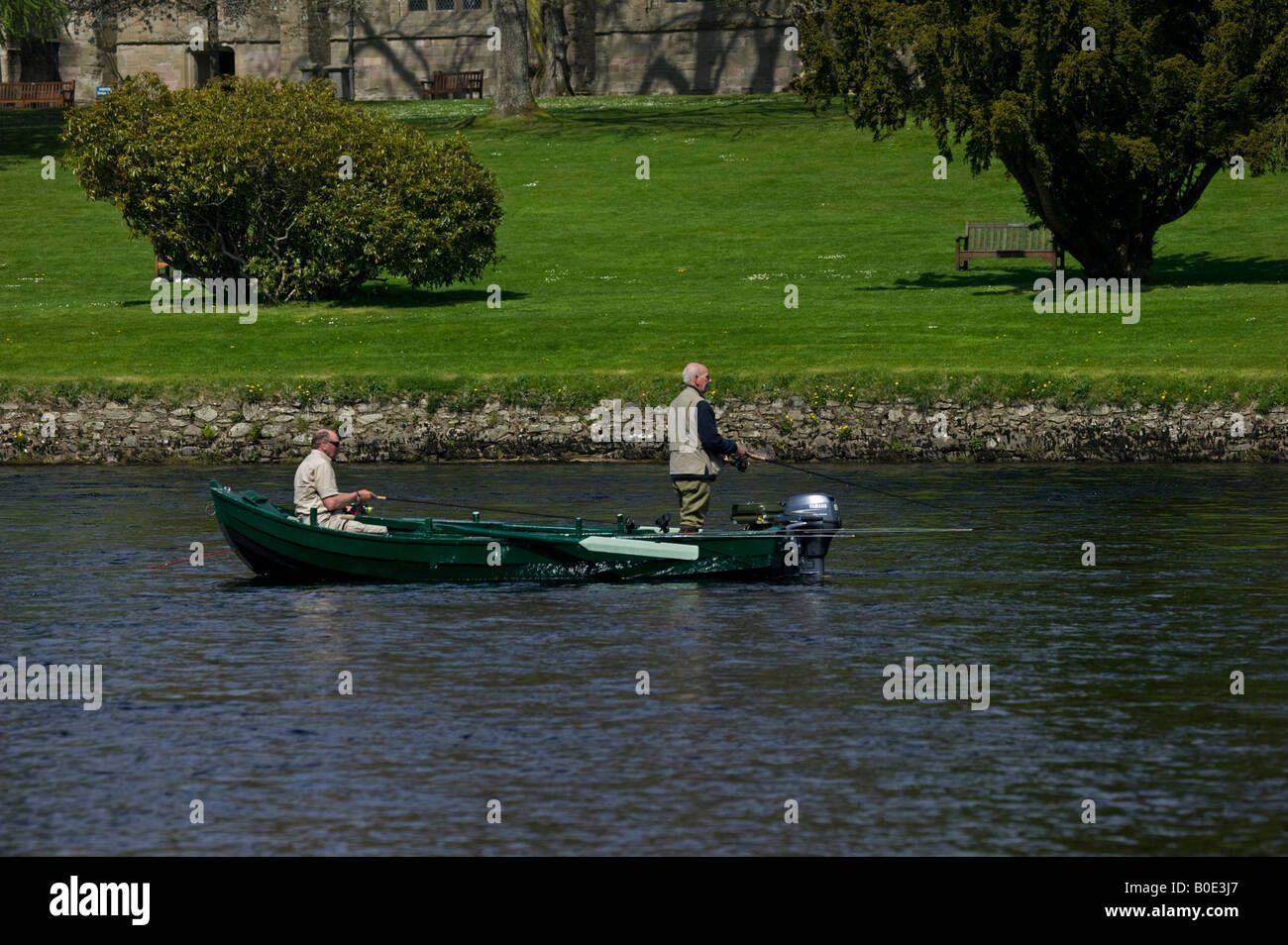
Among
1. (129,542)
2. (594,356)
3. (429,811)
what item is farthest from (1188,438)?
(429,811)

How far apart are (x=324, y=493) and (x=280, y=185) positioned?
83.0 feet

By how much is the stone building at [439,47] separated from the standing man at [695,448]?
197 ft

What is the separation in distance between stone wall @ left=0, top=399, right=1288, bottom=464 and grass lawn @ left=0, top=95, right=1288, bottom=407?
1.44 feet

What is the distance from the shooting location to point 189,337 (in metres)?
44.4

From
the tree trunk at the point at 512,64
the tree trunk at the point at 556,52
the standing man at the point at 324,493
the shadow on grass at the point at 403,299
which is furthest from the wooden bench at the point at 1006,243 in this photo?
the tree trunk at the point at 556,52

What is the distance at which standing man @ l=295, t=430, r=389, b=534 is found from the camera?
2405cm

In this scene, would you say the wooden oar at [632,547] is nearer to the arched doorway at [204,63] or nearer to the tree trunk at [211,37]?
the tree trunk at [211,37]

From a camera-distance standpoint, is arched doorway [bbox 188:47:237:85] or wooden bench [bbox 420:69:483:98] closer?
wooden bench [bbox 420:69:483:98]

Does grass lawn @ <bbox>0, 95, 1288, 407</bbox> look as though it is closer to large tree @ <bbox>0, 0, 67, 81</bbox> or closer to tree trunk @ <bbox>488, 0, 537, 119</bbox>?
tree trunk @ <bbox>488, 0, 537, 119</bbox>

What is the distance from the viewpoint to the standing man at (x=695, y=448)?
79.7 feet

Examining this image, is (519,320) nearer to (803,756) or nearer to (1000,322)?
(1000,322)

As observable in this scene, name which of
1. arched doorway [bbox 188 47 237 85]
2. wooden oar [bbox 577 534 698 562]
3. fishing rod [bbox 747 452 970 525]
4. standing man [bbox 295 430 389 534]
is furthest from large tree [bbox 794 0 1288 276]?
arched doorway [bbox 188 47 237 85]

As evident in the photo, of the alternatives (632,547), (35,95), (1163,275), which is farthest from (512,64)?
(632,547)

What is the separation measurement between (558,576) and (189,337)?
22.4 m
